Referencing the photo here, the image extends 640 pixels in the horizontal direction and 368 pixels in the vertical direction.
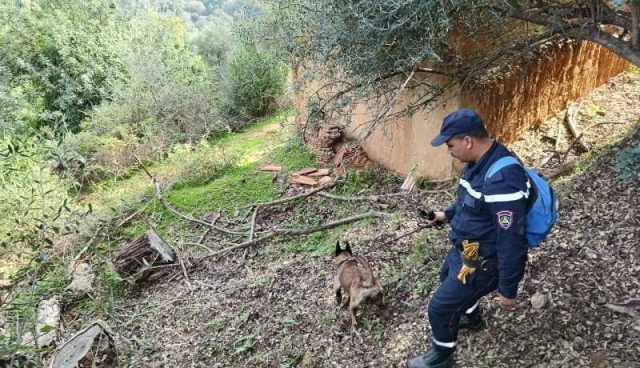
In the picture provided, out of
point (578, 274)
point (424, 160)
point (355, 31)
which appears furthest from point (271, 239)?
point (578, 274)

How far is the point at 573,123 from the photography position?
5.47m

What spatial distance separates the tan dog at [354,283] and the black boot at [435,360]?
743 mm

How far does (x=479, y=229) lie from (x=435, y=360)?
980 mm

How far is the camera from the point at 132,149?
37.3 feet

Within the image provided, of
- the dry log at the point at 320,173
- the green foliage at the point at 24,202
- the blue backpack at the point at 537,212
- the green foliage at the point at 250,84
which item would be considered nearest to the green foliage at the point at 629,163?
the blue backpack at the point at 537,212

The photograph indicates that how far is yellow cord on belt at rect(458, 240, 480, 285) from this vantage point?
2383mm

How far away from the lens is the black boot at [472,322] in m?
3.05

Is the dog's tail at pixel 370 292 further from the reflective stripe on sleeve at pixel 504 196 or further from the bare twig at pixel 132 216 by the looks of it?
the bare twig at pixel 132 216

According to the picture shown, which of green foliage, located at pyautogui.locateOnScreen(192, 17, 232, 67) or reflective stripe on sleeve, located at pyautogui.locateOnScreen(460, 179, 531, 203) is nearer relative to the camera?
reflective stripe on sleeve, located at pyautogui.locateOnScreen(460, 179, 531, 203)

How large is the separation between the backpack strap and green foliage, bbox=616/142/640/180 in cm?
227

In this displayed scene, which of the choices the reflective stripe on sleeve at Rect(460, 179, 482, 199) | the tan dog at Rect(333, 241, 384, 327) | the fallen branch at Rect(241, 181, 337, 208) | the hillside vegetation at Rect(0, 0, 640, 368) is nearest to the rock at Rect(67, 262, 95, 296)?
the hillside vegetation at Rect(0, 0, 640, 368)

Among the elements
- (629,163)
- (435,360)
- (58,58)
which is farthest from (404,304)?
(58,58)

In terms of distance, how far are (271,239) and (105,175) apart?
24.8 ft

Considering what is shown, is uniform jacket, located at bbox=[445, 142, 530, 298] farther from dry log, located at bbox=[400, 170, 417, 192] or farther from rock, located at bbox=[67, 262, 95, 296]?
rock, located at bbox=[67, 262, 95, 296]
